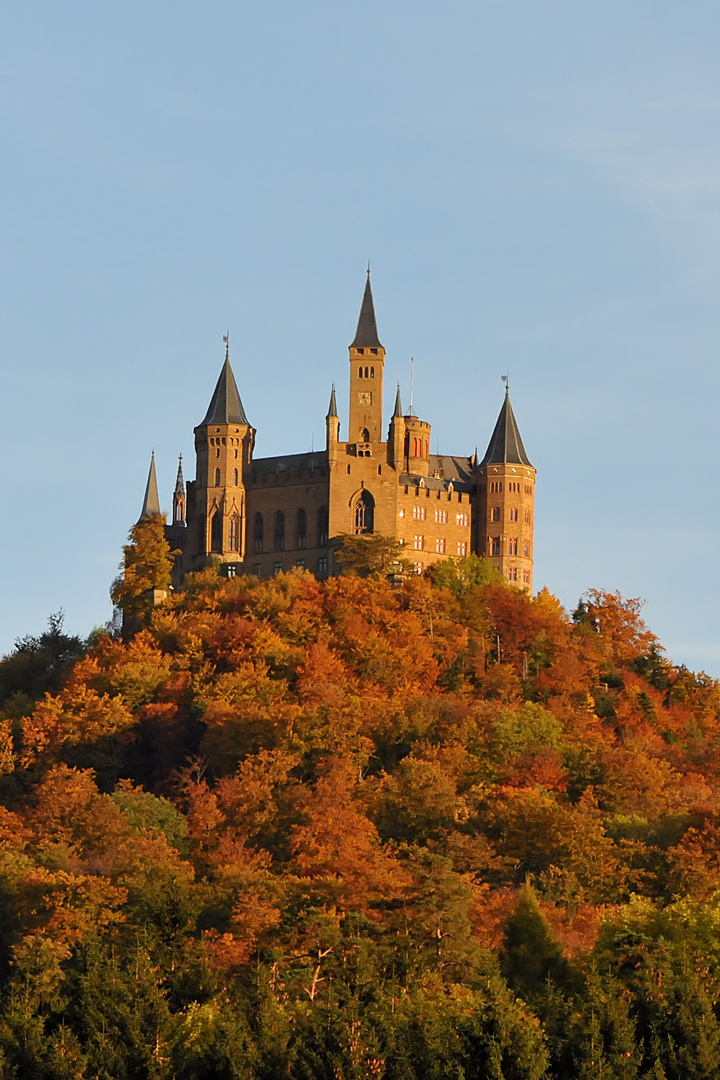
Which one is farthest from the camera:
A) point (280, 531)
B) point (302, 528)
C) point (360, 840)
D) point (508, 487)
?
point (508, 487)

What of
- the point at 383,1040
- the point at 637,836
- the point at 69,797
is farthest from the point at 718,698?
the point at 383,1040

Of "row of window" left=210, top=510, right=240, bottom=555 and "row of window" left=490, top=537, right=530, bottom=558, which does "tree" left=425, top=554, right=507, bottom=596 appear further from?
"row of window" left=210, top=510, right=240, bottom=555

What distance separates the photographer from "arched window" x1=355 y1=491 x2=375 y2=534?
121 metres

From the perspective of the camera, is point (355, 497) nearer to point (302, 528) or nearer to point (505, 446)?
point (302, 528)

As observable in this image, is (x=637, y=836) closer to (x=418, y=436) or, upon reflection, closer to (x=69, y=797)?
(x=69, y=797)

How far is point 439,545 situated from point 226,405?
44.7 ft

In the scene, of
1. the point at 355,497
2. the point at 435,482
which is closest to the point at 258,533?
the point at 355,497

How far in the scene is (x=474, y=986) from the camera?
77.4m

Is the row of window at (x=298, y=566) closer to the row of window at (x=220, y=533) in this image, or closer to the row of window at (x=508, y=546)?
the row of window at (x=220, y=533)

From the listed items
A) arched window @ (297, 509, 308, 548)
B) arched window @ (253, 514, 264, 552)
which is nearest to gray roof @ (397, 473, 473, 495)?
arched window @ (297, 509, 308, 548)

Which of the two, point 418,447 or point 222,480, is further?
point 418,447

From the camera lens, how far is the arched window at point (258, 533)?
12312cm

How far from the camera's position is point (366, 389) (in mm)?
123688

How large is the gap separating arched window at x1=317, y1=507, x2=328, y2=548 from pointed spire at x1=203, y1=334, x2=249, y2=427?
296 inches
